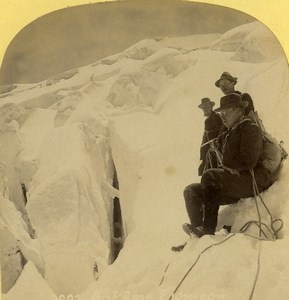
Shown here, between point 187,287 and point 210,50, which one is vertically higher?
point 210,50

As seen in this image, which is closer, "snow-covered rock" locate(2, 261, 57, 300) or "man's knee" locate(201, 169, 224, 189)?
"snow-covered rock" locate(2, 261, 57, 300)

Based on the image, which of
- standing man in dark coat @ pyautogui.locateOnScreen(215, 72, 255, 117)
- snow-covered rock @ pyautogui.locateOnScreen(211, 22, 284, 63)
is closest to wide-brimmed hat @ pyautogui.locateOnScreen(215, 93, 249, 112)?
standing man in dark coat @ pyautogui.locateOnScreen(215, 72, 255, 117)

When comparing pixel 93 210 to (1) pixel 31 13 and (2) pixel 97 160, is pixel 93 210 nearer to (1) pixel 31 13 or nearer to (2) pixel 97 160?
(2) pixel 97 160

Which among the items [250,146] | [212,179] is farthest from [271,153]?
[212,179]

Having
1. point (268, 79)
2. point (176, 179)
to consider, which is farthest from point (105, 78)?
point (268, 79)

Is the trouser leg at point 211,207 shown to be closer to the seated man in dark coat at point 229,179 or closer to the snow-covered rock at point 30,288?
the seated man in dark coat at point 229,179

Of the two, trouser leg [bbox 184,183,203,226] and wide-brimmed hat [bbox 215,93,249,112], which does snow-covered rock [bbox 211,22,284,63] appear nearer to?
wide-brimmed hat [bbox 215,93,249,112]
